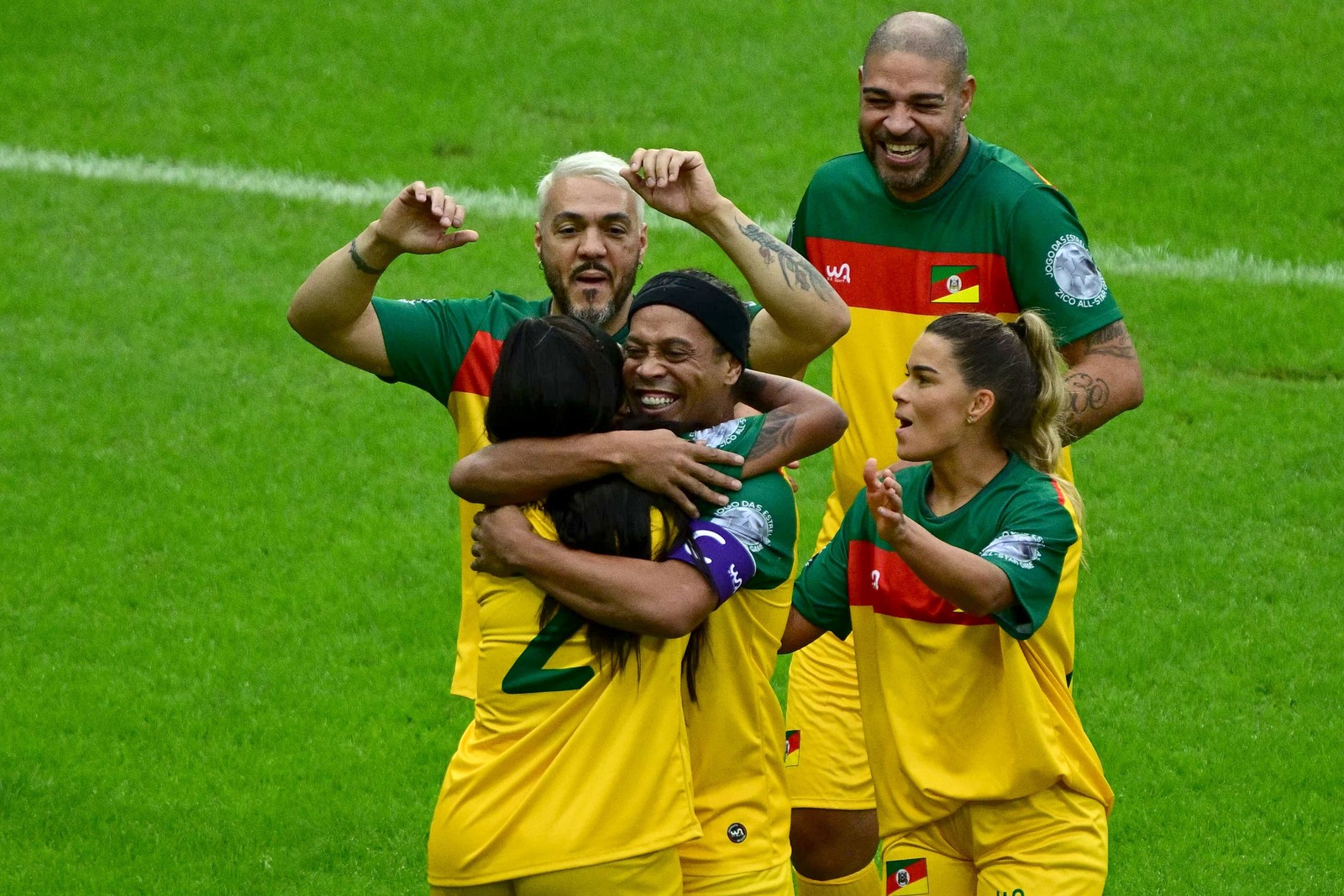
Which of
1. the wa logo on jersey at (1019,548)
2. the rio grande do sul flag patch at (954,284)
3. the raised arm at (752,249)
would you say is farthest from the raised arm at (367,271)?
the wa logo on jersey at (1019,548)

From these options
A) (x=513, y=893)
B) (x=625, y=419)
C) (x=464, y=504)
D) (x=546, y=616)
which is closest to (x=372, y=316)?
(x=464, y=504)

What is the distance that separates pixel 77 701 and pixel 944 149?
4.84 m

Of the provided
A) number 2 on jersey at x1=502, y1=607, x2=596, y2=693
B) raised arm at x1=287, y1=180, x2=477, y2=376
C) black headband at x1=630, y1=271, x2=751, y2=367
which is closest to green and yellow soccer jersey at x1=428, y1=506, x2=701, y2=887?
number 2 on jersey at x1=502, y1=607, x2=596, y2=693

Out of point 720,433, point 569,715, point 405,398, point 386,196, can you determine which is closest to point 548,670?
point 569,715

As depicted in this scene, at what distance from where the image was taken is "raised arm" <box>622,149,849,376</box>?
502 cm

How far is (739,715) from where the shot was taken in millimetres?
4668

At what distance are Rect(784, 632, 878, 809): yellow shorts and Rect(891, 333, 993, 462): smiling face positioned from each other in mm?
1576

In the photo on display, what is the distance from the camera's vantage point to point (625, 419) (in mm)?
4582

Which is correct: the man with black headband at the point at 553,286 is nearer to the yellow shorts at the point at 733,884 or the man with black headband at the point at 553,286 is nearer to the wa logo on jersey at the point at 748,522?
the wa logo on jersey at the point at 748,522

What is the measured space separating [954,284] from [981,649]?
5.27 feet

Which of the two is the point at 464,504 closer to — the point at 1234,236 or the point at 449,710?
the point at 449,710

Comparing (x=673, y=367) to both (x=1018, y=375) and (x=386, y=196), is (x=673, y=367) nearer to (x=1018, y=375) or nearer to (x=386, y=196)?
(x=1018, y=375)

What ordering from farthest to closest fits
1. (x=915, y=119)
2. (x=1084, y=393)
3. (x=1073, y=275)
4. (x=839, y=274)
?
(x=839, y=274), (x=915, y=119), (x=1073, y=275), (x=1084, y=393)

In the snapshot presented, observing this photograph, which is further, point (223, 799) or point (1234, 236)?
point (1234, 236)
